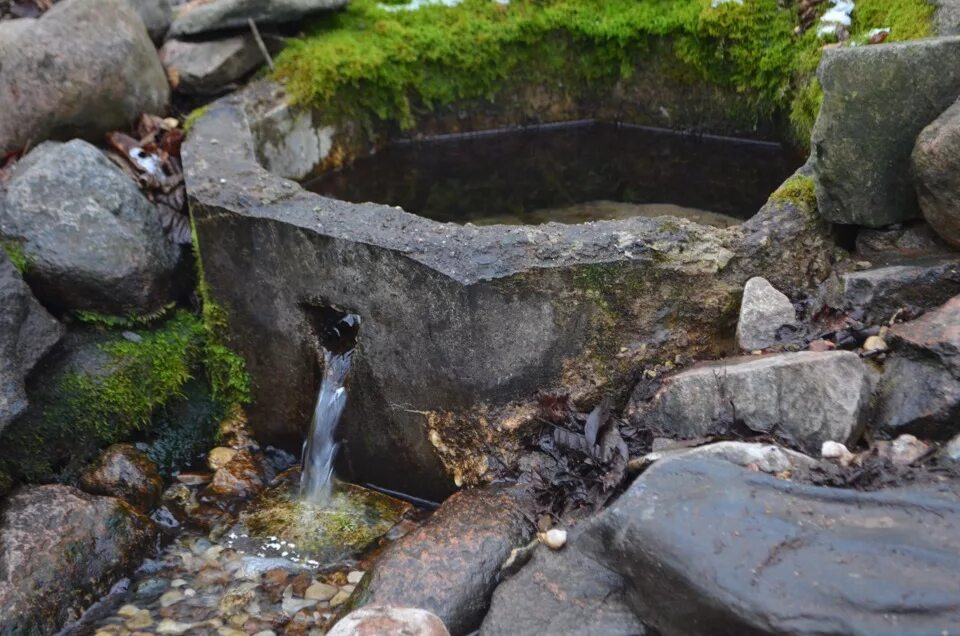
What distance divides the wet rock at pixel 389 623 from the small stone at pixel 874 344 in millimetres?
2112

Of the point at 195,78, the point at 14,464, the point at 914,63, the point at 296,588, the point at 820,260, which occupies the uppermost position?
the point at 914,63

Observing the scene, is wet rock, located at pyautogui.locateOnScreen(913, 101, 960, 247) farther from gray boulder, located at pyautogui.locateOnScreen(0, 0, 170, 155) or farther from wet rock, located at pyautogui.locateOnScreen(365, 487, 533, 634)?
gray boulder, located at pyautogui.locateOnScreen(0, 0, 170, 155)

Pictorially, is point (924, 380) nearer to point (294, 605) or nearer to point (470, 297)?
point (470, 297)

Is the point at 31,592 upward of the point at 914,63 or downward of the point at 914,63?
downward

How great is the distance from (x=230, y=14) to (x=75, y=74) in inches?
48.7

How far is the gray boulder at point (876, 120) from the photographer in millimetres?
3826

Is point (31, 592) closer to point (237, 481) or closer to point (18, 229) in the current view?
point (237, 481)

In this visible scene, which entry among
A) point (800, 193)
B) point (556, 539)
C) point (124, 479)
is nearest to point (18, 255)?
point (124, 479)

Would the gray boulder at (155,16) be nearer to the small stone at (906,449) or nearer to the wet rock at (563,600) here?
the wet rock at (563,600)

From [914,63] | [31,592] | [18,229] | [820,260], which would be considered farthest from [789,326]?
[18,229]

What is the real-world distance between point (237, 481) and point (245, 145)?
1964mm

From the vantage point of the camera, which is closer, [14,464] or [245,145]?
[14,464]

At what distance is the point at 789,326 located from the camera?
160 inches

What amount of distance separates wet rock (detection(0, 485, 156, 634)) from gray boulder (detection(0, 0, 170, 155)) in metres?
2.22
